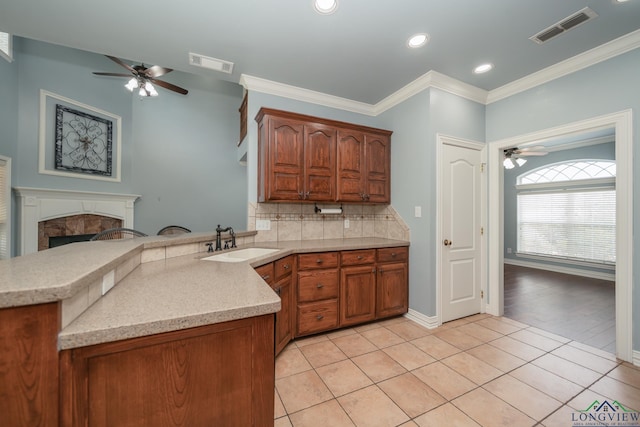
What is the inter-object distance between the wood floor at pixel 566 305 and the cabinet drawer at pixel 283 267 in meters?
2.72

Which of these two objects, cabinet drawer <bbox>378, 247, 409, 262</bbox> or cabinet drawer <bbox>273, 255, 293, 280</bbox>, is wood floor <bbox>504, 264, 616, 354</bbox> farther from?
cabinet drawer <bbox>273, 255, 293, 280</bbox>

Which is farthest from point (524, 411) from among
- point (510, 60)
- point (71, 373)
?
point (510, 60)

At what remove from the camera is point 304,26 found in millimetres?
1976

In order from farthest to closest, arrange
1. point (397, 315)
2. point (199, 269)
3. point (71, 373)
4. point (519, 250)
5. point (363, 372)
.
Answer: point (519, 250), point (397, 315), point (363, 372), point (199, 269), point (71, 373)

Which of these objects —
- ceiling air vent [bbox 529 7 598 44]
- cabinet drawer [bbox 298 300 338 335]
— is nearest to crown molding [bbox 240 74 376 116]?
ceiling air vent [bbox 529 7 598 44]

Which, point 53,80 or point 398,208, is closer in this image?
point 398,208

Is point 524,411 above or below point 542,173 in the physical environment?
below

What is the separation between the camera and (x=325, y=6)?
1766 millimetres

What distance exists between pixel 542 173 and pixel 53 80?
9.28 m

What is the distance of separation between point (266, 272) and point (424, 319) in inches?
73.0

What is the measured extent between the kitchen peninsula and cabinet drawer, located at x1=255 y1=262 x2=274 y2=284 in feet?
2.48

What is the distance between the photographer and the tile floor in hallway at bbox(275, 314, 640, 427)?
149cm

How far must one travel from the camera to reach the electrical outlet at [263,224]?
2828 millimetres

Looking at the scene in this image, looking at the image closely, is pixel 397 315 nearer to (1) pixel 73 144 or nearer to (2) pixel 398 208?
(2) pixel 398 208
